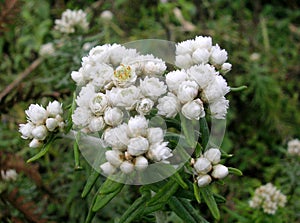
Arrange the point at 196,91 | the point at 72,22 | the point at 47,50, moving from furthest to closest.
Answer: the point at 47,50, the point at 72,22, the point at 196,91

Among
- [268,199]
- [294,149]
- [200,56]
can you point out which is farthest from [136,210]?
[294,149]

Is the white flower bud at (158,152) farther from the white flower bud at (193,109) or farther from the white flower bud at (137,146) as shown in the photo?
the white flower bud at (193,109)

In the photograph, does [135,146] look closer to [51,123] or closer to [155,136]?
[155,136]

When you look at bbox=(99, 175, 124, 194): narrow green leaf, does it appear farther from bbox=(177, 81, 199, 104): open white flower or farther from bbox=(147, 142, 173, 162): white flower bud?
bbox=(177, 81, 199, 104): open white flower

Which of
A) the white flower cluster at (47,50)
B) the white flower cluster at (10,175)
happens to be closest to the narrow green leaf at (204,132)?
the white flower cluster at (10,175)

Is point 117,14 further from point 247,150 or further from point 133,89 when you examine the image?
point 133,89

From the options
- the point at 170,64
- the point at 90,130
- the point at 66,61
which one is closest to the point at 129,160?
the point at 90,130

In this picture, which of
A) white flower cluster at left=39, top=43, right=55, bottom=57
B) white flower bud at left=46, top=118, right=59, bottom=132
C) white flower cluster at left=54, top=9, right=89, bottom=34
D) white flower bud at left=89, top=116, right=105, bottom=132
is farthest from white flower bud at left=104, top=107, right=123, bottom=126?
white flower cluster at left=39, top=43, right=55, bottom=57
